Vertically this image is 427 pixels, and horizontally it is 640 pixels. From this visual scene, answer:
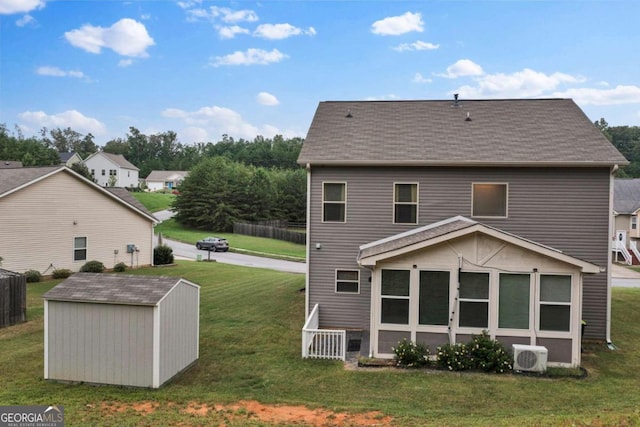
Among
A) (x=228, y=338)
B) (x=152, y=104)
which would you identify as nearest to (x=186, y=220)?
(x=152, y=104)

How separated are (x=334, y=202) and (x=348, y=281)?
7.98 feet

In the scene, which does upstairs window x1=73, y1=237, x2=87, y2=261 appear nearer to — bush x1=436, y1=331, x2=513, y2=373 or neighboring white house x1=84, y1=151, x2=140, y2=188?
bush x1=436, y1=331, x2=513, y2=373

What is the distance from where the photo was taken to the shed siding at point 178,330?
27.8 ft

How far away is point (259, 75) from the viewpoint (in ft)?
139

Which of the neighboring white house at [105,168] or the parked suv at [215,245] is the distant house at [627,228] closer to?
the parked suv at [215,245]

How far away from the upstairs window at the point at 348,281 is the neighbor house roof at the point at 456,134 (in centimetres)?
331

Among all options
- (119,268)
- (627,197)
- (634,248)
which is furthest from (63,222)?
(627,197)

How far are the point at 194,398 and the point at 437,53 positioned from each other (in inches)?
1098

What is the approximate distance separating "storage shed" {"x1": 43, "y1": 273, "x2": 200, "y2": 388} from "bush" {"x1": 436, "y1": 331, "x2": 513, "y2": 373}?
235 inches

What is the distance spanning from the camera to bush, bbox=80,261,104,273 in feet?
66.3

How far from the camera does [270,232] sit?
1775 inches

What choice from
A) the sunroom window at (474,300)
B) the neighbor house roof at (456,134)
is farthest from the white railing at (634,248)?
the sunroom window at (474,300)

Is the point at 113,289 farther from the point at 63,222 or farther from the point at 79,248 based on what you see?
the point at 79,248

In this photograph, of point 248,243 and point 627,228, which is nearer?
point 627,228
